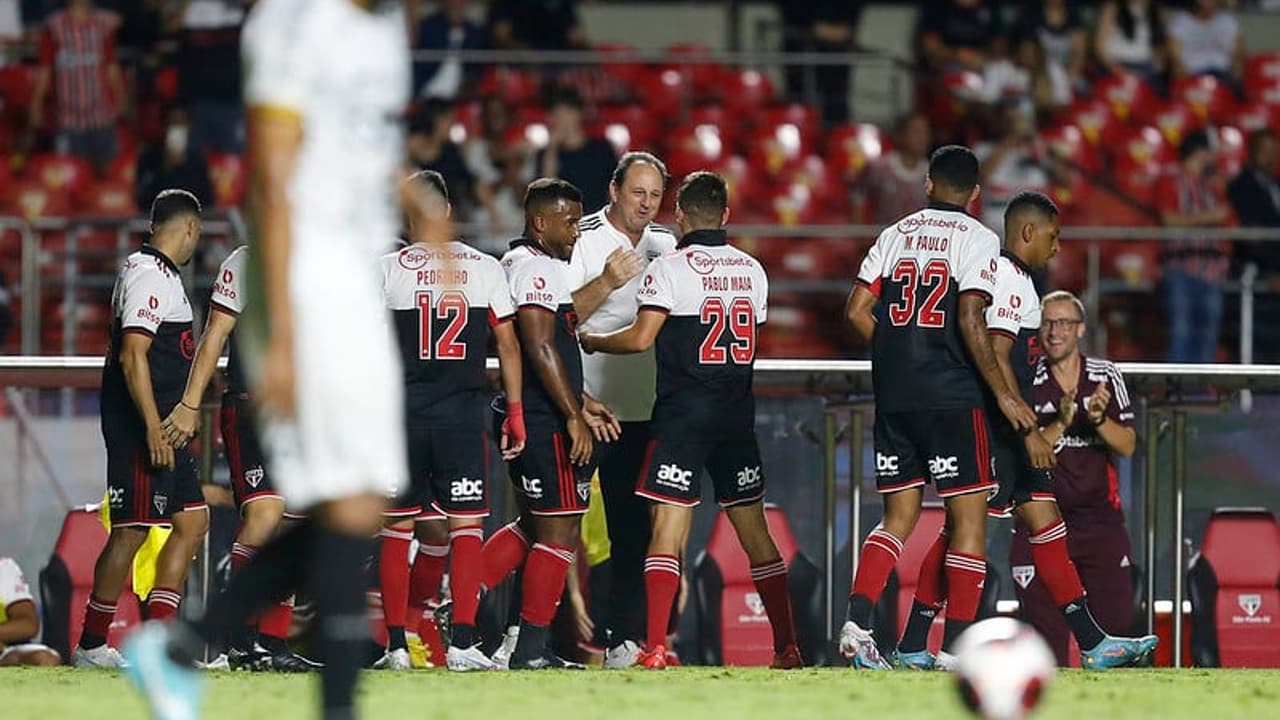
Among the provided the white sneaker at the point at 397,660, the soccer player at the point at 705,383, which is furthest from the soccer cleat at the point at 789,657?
the white sneaker at the point at 397,660

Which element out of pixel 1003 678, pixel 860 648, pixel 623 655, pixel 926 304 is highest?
pixel 926 304

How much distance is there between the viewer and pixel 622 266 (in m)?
9.32

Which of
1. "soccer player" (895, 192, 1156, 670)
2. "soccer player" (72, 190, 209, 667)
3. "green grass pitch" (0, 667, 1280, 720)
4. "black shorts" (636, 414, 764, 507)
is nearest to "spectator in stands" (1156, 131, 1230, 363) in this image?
"soccer player" (895, 192, 1156, 670)

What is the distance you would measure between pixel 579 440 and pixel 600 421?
27cm

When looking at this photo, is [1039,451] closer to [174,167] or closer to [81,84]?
[174,167]

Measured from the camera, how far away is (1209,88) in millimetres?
19188

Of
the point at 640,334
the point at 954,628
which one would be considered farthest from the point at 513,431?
the point at 954,628

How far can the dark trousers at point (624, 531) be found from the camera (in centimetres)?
970

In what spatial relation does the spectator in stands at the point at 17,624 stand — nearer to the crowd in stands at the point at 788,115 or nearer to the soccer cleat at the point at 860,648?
the soccer cleat at the point at 860,648

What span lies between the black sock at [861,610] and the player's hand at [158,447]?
2.87 m

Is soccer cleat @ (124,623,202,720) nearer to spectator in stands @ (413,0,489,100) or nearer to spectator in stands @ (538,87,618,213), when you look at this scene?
spectator in stands @ (538,87,618,213)

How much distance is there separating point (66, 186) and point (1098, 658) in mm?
9907

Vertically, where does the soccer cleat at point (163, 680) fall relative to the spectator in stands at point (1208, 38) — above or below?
below

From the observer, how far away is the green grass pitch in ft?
Answer: 22.2
